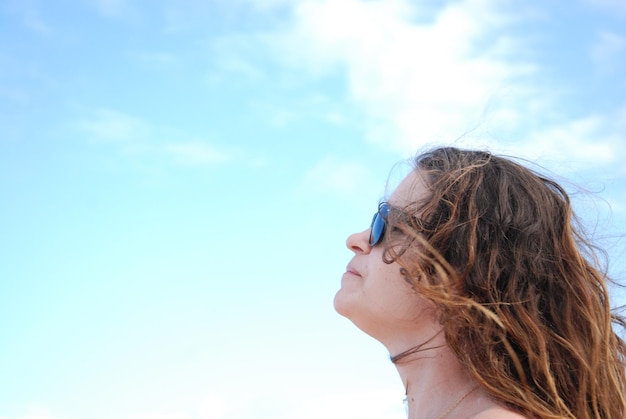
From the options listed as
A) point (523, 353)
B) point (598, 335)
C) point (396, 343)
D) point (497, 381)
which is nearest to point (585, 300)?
point (598, 335)

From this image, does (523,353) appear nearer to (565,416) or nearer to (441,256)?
(565,416)

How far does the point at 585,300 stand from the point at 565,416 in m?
0.68

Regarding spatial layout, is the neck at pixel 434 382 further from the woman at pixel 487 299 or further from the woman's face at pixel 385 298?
the woman's face at pixel 385 298

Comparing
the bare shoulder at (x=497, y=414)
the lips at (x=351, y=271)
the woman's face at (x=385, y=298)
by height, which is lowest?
the bare shoulder at (x=497, y=414)

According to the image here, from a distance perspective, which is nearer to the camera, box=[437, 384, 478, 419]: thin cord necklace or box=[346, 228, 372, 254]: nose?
box=[437, 384, 478, 419]: thin cord necklace

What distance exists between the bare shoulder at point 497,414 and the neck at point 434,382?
11.4 inches

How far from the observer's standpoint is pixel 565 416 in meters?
3.60

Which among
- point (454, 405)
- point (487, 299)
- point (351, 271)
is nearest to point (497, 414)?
point (454, 405)

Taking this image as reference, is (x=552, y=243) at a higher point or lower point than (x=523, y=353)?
higher

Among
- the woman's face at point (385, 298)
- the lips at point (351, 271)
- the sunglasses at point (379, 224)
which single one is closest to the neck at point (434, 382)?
the woman's face at point (385, 298)

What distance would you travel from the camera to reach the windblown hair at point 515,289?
3.73 metres

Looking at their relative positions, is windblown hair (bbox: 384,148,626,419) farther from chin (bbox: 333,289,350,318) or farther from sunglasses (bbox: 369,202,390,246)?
chin (bbox: 333,289,350,318)

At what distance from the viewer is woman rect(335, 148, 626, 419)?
3.74 m

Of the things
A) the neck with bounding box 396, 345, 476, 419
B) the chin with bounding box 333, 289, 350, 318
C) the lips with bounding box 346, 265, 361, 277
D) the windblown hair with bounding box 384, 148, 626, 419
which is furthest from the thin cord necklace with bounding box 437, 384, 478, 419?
the lips with bounding box 346, 265, 361, 277
